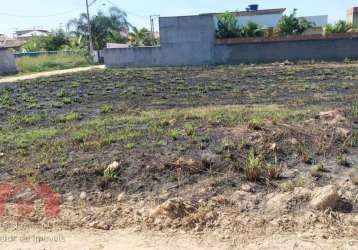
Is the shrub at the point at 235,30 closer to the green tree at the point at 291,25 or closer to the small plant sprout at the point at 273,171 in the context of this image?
the green tree at the point at 291,25

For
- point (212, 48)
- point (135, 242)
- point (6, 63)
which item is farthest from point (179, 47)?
point (135, 242)

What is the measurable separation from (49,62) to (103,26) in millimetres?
12989

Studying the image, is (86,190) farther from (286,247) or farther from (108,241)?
(286,247)

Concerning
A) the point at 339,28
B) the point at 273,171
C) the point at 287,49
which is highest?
the point at 339,28

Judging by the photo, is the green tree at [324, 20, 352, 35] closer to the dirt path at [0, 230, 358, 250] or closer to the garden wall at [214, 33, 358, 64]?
the garden wall at [214, 33, 358, 64]

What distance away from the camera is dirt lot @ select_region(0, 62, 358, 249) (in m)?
3.71

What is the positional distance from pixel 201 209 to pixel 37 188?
2.04 m

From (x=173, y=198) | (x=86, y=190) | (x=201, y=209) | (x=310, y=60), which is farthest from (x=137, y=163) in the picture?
(x=310, y=60)

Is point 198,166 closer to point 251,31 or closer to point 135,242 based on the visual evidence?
point 135,242

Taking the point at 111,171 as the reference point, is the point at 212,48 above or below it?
above

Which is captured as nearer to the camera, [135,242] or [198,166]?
[135,242]

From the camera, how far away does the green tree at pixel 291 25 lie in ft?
80.7

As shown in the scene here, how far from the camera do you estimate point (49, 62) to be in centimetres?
2914

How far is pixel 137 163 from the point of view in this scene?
16.5ft
